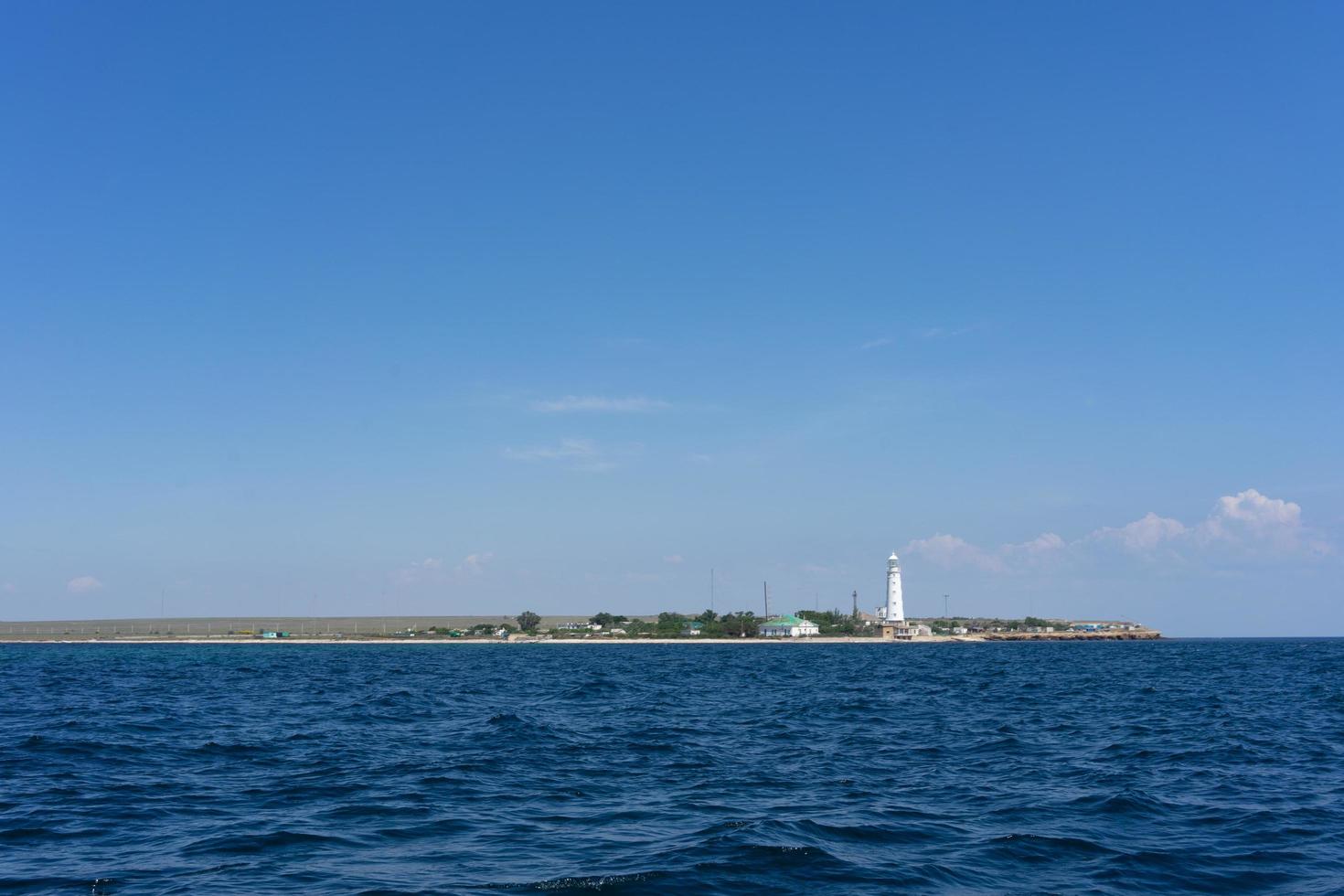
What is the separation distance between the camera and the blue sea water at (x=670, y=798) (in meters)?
16.0

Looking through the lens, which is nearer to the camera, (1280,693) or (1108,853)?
(1108,853)

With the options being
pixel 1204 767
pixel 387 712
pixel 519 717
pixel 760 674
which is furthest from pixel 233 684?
pixel 1204 767

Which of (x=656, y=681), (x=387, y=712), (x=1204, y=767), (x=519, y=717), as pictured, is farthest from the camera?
(x=656, y=681)

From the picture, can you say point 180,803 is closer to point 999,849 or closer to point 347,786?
point 347,786

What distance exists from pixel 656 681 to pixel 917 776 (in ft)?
151

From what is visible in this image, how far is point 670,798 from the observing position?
22266mm

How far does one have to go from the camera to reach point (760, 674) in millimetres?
80188

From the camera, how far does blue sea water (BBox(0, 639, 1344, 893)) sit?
16.0 meters

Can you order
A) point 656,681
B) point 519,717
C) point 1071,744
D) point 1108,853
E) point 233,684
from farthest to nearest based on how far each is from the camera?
point 656,681, point 233,684, point 519,717, point 1071,744, point 1108,853

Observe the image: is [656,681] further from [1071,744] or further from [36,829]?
[36,829]

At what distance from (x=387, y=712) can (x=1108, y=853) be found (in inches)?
1314

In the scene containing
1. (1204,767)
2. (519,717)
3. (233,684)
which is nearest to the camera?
(1204,767)

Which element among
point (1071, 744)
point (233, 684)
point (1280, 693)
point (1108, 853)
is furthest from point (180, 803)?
point (1280, 693)

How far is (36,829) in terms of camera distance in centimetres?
1886
